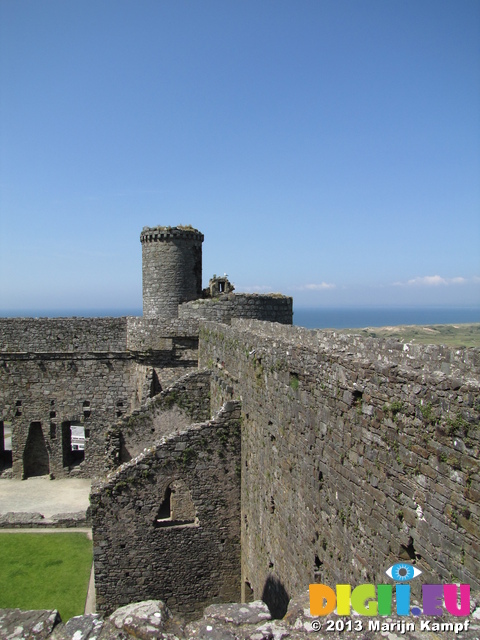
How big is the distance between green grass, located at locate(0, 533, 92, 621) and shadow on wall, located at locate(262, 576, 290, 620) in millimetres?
5848

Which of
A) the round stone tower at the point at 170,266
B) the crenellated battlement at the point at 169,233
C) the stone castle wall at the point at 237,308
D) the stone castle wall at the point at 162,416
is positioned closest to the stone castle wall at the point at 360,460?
the stone castle wall at the point at 162,416

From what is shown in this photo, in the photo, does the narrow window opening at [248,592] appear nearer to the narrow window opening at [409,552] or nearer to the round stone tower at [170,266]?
the narrow window opening at [409,552]

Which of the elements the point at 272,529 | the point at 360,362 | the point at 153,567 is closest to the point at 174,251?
the point at 153,567

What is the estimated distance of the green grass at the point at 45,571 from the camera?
13.7 metres

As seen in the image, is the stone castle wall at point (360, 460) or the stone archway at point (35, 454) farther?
the stone archway at point (35, 454)

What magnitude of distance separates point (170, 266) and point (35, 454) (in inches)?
428

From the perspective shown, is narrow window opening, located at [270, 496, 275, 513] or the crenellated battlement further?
the crenellated battlement

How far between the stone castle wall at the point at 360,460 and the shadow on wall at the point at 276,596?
0.13 ft

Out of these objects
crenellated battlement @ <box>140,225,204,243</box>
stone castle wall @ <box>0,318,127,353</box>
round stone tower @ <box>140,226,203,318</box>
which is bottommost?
stone castle wall @ <box>0,318,127,353</box>

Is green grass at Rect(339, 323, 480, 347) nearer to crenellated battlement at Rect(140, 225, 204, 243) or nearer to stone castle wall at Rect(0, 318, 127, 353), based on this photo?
crenellated battlement at Rect(140, 225, 204, 243)

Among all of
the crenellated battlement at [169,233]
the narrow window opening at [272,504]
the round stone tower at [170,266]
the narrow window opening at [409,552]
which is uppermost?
the crenellated battlement at [169,233]

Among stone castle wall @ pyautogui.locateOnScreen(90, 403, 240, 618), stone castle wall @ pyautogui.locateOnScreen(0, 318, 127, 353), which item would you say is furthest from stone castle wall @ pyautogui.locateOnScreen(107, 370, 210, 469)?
stone castle wall @ pyautogui.locateOnScreen(0, 318, 127, 353)

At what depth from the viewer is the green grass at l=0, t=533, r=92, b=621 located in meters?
13.7

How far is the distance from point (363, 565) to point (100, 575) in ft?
27.7
